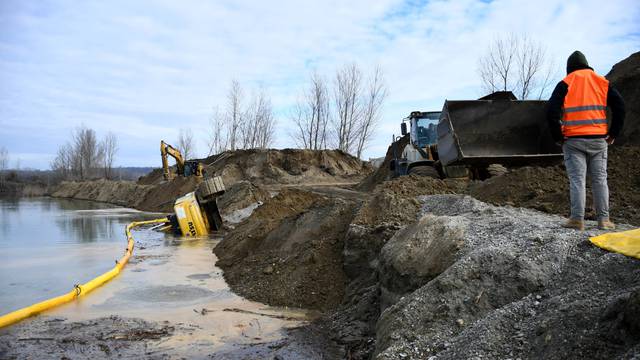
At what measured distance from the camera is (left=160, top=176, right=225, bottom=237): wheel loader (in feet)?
50.6

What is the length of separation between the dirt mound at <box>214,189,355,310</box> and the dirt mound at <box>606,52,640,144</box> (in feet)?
27.0

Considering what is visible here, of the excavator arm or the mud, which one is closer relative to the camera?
the mud

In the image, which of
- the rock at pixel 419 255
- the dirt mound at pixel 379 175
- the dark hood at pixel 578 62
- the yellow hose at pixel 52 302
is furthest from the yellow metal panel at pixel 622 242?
the dirt mound at pixel 379 175

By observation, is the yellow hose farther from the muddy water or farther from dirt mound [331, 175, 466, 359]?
dirt mound [331, 175, 466, 359]

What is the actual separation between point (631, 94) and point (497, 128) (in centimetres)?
489

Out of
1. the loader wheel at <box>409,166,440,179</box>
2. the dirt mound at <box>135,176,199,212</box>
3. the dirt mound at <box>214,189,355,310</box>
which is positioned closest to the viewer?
the dirt mound at <box>214,189,355,310</box>

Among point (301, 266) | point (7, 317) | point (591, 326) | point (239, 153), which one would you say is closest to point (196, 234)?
point (301, 266)

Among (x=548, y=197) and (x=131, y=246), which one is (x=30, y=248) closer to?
(x=131, y=246)

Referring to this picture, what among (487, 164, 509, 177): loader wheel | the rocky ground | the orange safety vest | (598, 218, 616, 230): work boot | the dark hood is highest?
the dark hood

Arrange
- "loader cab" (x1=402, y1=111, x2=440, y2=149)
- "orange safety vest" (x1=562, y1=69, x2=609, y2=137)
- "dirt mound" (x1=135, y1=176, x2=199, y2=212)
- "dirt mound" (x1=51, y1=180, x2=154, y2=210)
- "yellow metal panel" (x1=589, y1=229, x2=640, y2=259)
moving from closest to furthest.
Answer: "yellow metal panel" (x1=589, y1=229, x2=640, y2=259)
"orange safety vest" (x1=562, y1=69, x2=609, y2=137)
"loader cab" (x1=402, y1=111, x2=440, y2=149)
"dirt mound" (x1=135, y1=176, x2=199, y2=212)
"dirt mound" (x1=51, y1=180, x2=154, y2=210)

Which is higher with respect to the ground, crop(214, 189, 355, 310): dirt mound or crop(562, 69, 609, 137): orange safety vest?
crop(562, 69, 609, 137): orange safety vest

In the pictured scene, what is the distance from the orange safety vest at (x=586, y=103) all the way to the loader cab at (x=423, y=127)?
8477mm

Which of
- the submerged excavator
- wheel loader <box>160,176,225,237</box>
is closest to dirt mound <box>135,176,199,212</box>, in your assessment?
the submerged excavator

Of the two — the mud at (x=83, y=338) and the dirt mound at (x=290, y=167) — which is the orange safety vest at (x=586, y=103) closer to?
the mud at (x=83, y=338)
